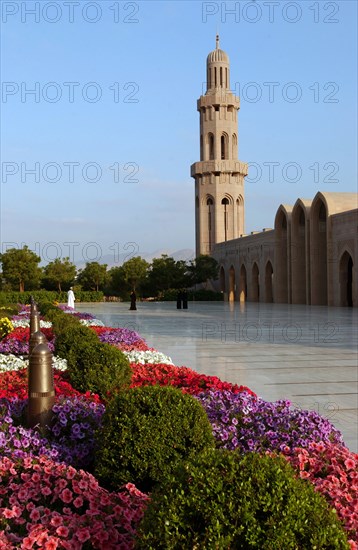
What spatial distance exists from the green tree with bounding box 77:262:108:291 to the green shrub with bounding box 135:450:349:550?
54734 millimetres

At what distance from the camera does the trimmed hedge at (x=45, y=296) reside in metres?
35.5

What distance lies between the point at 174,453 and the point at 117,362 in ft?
9.75

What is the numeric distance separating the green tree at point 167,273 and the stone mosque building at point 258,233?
4004 mm

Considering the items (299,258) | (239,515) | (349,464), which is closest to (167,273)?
(299,258)

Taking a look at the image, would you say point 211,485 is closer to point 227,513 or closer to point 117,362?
point 227,513

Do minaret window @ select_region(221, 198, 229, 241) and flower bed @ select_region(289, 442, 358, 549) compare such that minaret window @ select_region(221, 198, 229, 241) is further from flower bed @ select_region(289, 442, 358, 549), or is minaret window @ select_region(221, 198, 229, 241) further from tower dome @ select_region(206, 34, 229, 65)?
flower bed @ select_region(289, 442, 358, 549)

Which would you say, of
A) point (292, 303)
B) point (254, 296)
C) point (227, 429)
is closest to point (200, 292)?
point (254, 296)

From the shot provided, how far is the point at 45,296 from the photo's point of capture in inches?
1416

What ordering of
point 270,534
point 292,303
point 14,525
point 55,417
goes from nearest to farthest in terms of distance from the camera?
point 270,534 < point 14,525 < point 55,417 < point 292,303

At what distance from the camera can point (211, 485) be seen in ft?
7.29

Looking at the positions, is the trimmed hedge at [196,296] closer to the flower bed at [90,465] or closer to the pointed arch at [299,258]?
the pointed arch at [299,258]

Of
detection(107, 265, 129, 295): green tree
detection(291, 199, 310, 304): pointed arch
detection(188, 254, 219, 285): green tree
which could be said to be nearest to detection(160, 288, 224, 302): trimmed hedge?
detection(188, 254, 219, 285): green tree

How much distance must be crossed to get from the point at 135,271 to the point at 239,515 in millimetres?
50806

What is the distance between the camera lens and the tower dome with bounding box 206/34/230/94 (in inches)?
2231
